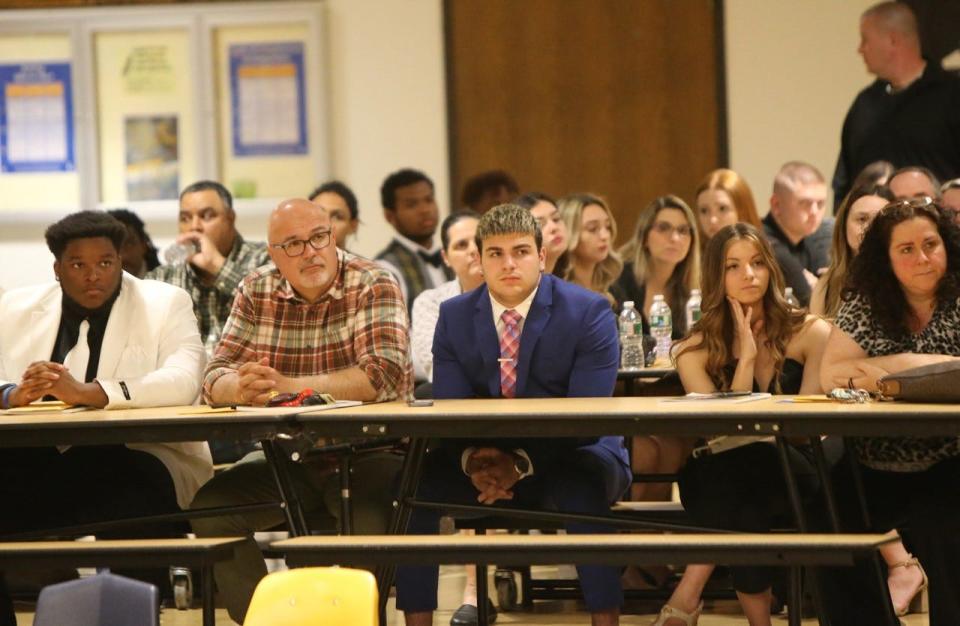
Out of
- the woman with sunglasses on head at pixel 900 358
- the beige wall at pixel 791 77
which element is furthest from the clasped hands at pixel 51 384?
the beige wall at pixel 791 77

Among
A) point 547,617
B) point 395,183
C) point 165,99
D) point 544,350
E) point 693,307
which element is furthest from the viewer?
point 165,99

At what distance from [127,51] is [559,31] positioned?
8.29 feet

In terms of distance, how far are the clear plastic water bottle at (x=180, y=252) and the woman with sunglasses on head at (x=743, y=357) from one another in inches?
93.0

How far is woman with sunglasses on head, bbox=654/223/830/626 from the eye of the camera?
4.15 meters

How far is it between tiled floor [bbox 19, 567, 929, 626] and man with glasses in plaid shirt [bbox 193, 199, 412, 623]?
0.60 metres

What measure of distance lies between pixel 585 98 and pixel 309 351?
4.22 metres

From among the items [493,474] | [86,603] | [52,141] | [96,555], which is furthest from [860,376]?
[52,141]

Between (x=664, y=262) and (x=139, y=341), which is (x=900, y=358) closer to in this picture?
(x=664, y=262)

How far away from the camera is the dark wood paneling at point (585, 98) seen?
8.32 metres

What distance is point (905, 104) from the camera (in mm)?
6496

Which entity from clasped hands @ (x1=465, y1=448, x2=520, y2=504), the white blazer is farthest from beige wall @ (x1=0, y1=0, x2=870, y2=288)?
clasped hands @ (x1=465, y1=448, x2=520, y2=504)

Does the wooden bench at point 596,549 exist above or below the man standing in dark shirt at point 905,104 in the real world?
below

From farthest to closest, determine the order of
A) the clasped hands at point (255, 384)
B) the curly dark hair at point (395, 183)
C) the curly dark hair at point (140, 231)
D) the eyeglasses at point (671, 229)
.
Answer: the curly dark hair at point (395, 183) < the curly dark hair at point (140, 231) < the eyeglasses at point (671, 229) < the clasped hands at point (255, 384)

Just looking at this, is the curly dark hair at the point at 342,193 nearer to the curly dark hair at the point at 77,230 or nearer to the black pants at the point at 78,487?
the curly dark hair at the point at 77,230
